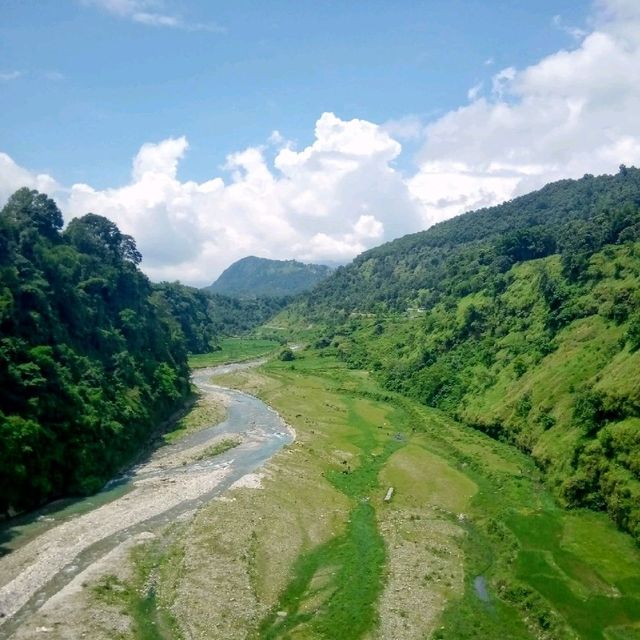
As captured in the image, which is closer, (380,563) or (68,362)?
(380,563)

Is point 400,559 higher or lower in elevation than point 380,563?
lower

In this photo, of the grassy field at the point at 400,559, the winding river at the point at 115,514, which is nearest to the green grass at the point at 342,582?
the grassy field at the point at 400,559

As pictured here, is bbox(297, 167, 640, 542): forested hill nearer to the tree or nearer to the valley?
the valley

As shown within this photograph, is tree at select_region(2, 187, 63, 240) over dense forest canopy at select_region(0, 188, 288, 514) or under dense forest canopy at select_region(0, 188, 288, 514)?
over

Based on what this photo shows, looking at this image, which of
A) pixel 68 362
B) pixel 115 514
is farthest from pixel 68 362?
pixel 115 514

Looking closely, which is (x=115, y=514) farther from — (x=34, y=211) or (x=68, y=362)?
(x=34, y=211)

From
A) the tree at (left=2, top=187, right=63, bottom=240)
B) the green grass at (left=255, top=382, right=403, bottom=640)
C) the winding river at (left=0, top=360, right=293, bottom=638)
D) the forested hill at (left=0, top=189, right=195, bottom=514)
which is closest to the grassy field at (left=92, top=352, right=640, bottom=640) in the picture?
the green grass at (left=255, top=382, right=403, bottom=640)
